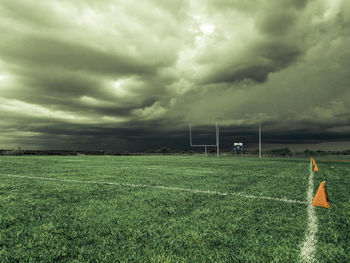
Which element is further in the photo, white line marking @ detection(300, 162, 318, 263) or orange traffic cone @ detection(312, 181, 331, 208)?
orange traffic cone @ detection(312, 181, 331, 208)

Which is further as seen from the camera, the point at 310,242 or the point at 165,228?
the point at 165,228

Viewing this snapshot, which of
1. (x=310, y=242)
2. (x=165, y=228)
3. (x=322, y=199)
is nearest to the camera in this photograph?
(x=310, y=242)

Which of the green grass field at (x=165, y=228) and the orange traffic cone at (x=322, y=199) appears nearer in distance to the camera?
the green grass field at (x=165, y=228)

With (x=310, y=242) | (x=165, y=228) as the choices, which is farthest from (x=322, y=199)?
(x=165, y=228)

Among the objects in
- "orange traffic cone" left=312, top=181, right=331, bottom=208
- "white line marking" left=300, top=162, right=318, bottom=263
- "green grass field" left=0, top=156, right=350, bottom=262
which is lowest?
"white line marking" left=300, top=162, right=318, bottom=263

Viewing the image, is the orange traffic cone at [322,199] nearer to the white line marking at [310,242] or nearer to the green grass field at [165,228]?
the green grass field at [165,228]

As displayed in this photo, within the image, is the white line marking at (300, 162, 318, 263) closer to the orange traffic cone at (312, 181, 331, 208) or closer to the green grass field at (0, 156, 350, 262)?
the green grass field at (0, 156, 350, 262)

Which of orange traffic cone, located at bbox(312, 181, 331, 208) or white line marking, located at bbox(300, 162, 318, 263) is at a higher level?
orange traffic cone, located at bbox(312, 181, 331, 208)

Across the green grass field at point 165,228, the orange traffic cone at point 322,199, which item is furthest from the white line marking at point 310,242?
the orange traffic cone at point 322,199

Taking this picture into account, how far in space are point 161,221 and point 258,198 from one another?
2.68 meters

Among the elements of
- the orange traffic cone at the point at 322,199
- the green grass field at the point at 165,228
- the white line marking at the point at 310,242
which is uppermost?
the orange traffic cone at the point at 322,199

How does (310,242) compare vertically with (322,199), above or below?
below

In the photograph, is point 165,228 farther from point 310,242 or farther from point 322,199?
point 322,199

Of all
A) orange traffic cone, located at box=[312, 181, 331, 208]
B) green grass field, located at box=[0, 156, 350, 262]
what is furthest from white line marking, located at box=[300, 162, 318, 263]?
orange traffic cone, located at box=[312, 181, 331, 208]
